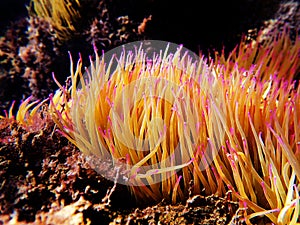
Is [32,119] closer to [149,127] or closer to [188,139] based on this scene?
[149,127]

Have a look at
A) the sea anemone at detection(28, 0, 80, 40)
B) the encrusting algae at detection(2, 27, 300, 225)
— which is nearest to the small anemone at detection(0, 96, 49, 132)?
the encrusting algae at detection(2, 27, 300, 225)

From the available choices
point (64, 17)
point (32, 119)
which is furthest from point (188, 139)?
point (64, 17)

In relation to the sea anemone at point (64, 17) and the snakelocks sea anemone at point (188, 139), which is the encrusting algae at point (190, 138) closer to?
the snakelocks sea anemone at point (188, 139)

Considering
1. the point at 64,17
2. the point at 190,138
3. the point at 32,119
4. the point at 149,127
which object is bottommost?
the point at 190,138

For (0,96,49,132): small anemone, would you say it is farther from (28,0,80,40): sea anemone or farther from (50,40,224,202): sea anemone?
(28,0,80,40): sea anemone

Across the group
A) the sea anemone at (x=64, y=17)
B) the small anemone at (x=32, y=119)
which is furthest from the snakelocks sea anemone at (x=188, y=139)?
the sea anemone at (x=64, y=17)

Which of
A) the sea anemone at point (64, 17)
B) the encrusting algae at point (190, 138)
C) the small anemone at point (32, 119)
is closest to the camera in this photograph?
the encrusting algae at point (190, 138)

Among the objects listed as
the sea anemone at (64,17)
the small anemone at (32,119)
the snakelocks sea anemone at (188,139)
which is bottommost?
Result: the snakelocks sea anemone at (188,139)

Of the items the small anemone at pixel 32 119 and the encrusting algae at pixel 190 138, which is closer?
the encrusting algae at pixel 190 138
